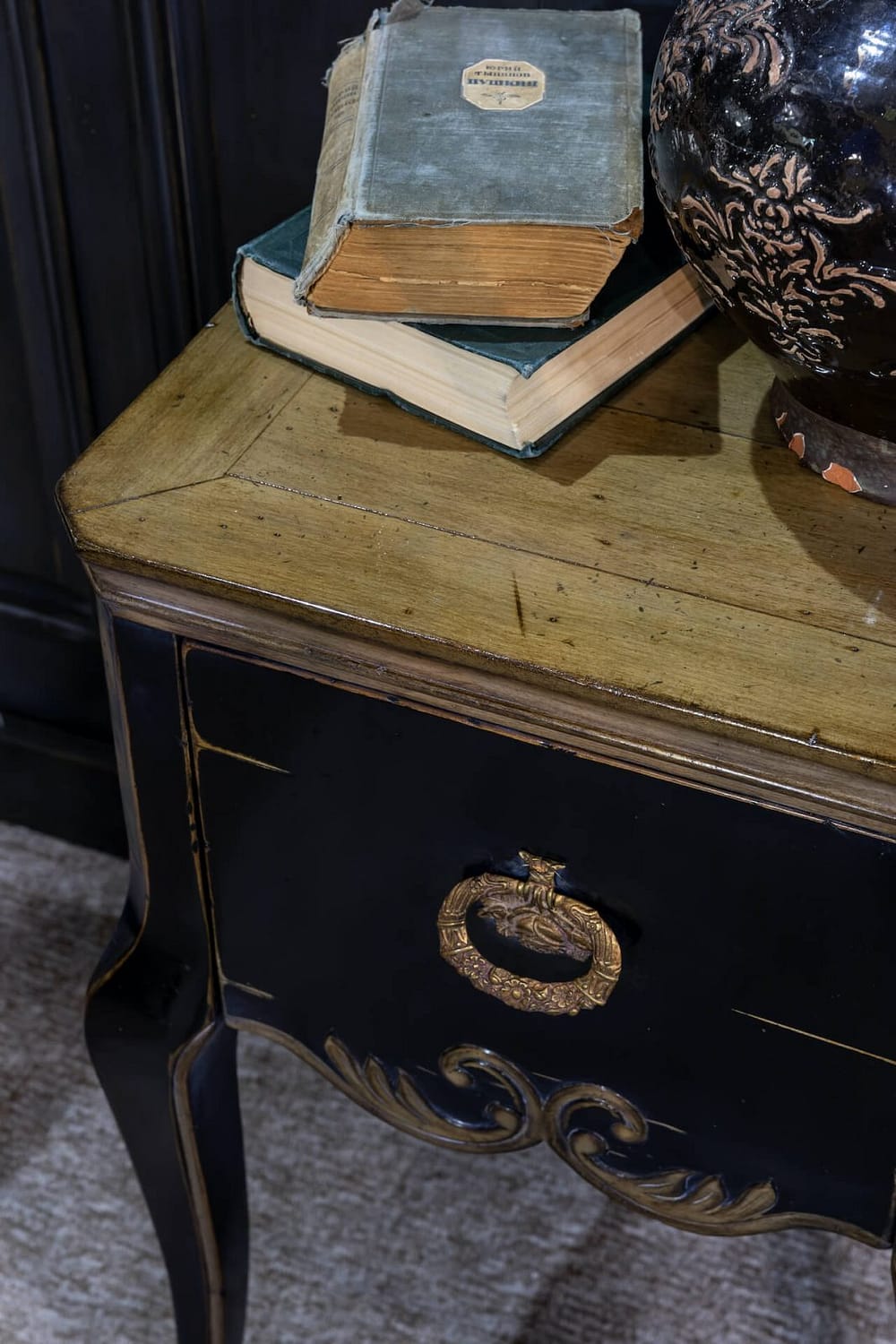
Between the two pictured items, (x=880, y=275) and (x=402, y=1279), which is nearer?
(x=880, y=275)

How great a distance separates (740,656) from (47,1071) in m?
0.79

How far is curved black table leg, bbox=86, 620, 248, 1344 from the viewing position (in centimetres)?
59

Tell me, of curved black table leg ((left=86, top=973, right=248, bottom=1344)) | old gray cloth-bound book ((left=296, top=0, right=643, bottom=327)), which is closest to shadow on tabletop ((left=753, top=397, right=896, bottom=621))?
old gray cloth-bound book ((left=296, top=0, right=643, bottom=327))

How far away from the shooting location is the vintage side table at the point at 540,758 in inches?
19.2

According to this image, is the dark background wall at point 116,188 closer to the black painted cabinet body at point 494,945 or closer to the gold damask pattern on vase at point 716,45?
the gold damask pattern on vase at point 716,45

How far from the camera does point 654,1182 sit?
24.6 inches

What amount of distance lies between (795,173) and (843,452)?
0.14 metres

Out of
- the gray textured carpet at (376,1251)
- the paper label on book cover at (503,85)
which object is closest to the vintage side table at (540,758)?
the paper label on book cover at (503,85)

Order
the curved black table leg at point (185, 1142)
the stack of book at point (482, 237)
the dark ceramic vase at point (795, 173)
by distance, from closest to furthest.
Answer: the dark ceramic vase at point (795, 173) → the stack of book at point (482, 237) → the curved black table leg at point (185, 1142)

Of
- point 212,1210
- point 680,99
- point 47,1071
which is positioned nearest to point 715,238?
point 680,99

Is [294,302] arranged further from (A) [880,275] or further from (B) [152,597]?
(A) [880,275]

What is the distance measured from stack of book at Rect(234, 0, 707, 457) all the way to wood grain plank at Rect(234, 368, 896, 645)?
0.01 meters

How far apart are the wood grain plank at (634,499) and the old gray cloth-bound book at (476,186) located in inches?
2.3

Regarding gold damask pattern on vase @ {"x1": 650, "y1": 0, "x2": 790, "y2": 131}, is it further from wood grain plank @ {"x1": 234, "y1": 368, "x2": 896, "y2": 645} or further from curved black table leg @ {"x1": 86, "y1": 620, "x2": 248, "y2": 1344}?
curved black table leg @ {"x1": 86, "y1": 620, "x2": 248, "y2": 1344}
